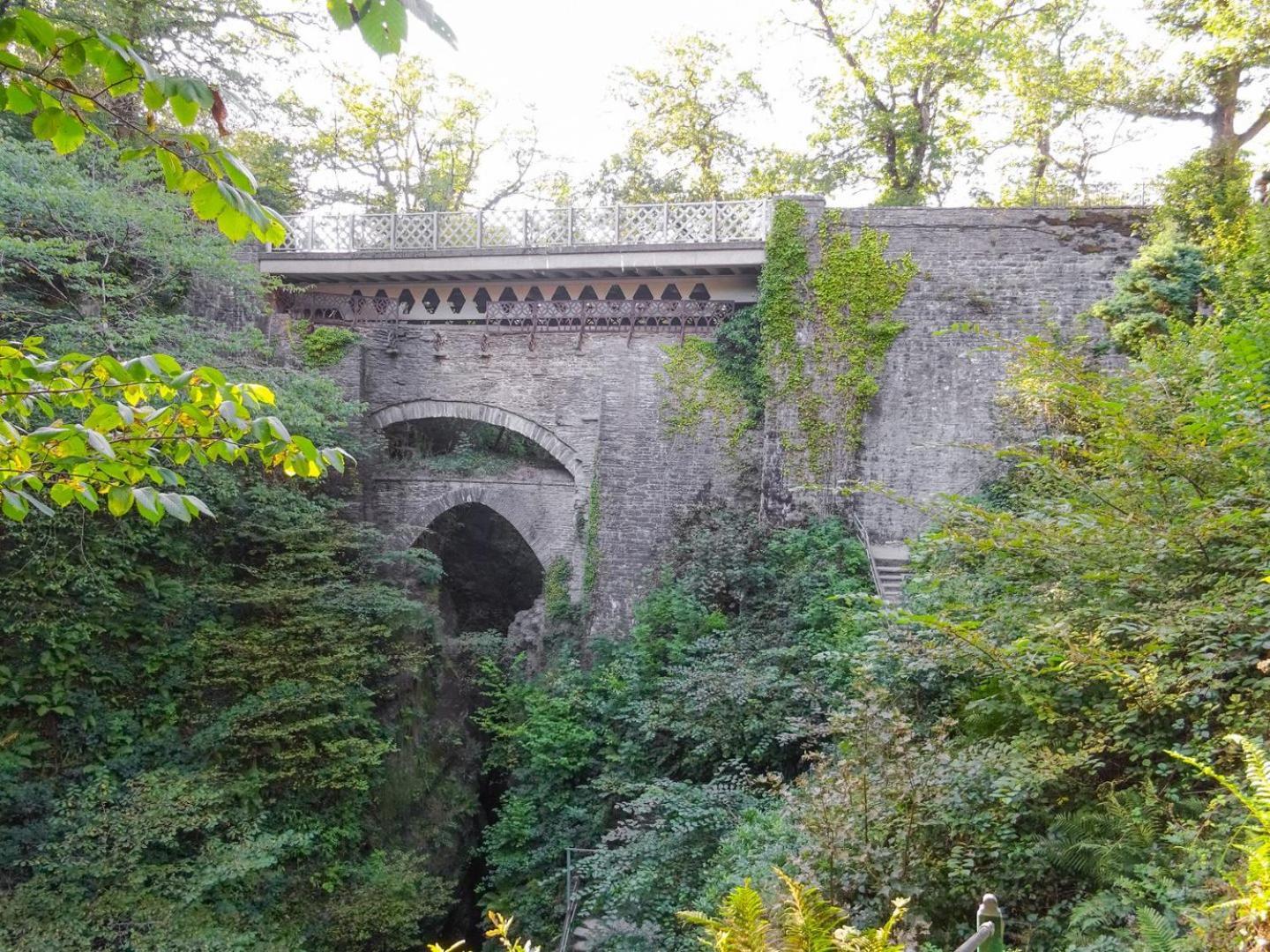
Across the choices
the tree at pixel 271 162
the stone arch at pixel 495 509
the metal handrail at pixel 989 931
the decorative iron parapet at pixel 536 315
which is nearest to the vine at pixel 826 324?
the decorative iron parapet at pixel 536 315

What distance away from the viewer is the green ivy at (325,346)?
43.4ft

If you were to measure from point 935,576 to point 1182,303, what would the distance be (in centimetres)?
619

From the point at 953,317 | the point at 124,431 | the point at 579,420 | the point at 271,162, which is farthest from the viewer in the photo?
the point at 271,162

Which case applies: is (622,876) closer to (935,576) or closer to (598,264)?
(935,576)

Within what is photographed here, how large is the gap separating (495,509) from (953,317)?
7476 mm

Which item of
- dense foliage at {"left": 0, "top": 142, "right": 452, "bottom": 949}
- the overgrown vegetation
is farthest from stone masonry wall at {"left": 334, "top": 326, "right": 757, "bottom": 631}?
dense foliage at {"left": 0, "top": 142, "right": 452, "bottom": 949}

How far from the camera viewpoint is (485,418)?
13430mm

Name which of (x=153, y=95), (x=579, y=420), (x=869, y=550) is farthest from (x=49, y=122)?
(x=579, y=420)

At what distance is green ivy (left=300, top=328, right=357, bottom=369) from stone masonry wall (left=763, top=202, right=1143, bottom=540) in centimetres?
702

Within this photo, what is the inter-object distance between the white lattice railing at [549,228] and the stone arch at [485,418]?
8.23 feet

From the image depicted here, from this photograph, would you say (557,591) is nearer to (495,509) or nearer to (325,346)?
(495,509)

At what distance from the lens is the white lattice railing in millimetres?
12461

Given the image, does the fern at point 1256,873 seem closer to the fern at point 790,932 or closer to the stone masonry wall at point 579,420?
the fern at point 790,932

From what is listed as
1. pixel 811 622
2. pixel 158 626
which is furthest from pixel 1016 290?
pixel 158 626
